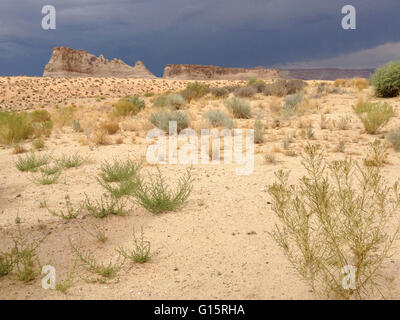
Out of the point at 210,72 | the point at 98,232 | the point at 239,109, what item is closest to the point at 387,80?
the point at 239,109

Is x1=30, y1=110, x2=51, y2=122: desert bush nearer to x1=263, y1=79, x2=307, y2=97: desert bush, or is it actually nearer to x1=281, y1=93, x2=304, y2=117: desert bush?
x1=281, y1=93, x2=304, y2=117: desert bush

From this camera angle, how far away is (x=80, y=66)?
69.2m

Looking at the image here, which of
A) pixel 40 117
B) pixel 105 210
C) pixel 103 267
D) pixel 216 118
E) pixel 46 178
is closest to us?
pixel 103 267

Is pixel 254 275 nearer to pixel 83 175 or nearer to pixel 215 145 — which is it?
Result: pixel 83 175

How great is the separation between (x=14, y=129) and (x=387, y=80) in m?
13.6

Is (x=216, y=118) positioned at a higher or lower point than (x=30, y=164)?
higher

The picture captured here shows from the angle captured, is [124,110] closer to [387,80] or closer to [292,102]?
[292,102]

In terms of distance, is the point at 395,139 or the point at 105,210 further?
the point at 395,139

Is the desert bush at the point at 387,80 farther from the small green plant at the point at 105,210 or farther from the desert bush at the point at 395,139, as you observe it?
the small green plant at the point at 105,210

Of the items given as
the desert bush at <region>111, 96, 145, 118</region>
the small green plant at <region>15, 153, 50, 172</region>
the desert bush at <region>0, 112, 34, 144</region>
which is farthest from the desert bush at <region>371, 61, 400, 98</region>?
the desert bush at <region>0, 112, 34, 144</region>

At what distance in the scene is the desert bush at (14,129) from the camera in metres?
9.85

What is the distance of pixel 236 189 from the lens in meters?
5.63

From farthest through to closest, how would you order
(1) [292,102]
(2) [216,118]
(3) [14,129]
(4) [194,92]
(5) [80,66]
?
(5) [80,66] → (4) [194,92] → (1) [292,102] → (2) [216,118] → (3) [14,129]

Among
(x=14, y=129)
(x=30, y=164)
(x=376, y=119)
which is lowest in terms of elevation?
(x=30, y=164)
